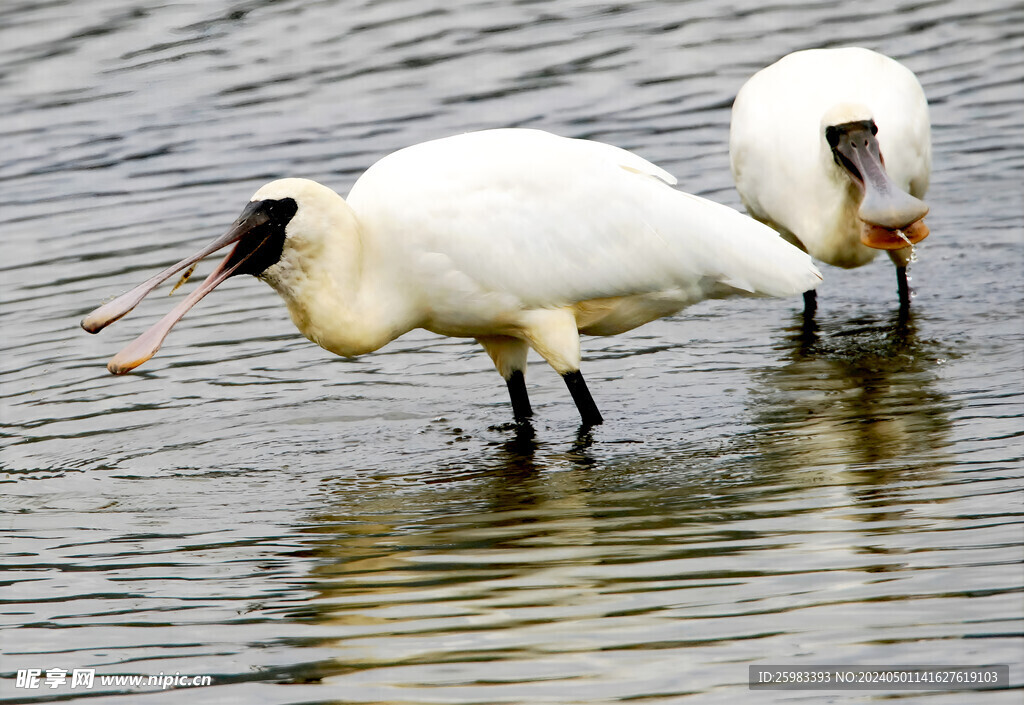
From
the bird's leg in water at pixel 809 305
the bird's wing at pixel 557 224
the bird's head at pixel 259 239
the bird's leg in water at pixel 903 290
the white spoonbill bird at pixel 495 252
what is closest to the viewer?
the bird's head at pixel 259 239

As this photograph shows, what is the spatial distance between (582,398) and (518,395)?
40 cm

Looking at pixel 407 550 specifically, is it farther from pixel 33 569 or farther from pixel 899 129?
pixel 899 129


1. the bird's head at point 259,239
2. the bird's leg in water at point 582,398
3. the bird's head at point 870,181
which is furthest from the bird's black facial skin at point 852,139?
the bird's head at point 259,239

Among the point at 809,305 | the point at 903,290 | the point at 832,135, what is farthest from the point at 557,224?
the point at 903,290

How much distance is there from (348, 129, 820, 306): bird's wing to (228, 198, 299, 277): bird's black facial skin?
1.24 ft

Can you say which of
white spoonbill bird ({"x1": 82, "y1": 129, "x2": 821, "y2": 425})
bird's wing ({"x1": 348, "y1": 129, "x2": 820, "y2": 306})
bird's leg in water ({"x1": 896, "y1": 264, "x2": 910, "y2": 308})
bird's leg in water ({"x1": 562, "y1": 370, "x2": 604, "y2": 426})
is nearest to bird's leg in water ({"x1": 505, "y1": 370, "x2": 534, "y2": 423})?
white spoonbill bird ({"x1": 82, "y1": 129, "x2": 821, "y2": 425})

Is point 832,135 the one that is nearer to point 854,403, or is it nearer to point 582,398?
Answer: point 854,403

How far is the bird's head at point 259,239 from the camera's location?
724 cm

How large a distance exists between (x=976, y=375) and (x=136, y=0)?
11248 mm

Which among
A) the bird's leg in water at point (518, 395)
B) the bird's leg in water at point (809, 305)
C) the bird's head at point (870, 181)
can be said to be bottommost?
the bird's leg in water at point (809, 305)

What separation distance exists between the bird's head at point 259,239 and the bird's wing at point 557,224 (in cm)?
32

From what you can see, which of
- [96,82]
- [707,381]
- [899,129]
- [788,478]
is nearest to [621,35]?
[96,82]

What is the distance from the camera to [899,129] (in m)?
9.64

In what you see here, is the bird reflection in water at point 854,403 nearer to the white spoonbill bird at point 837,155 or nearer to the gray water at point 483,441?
the gray water at point 483,441
